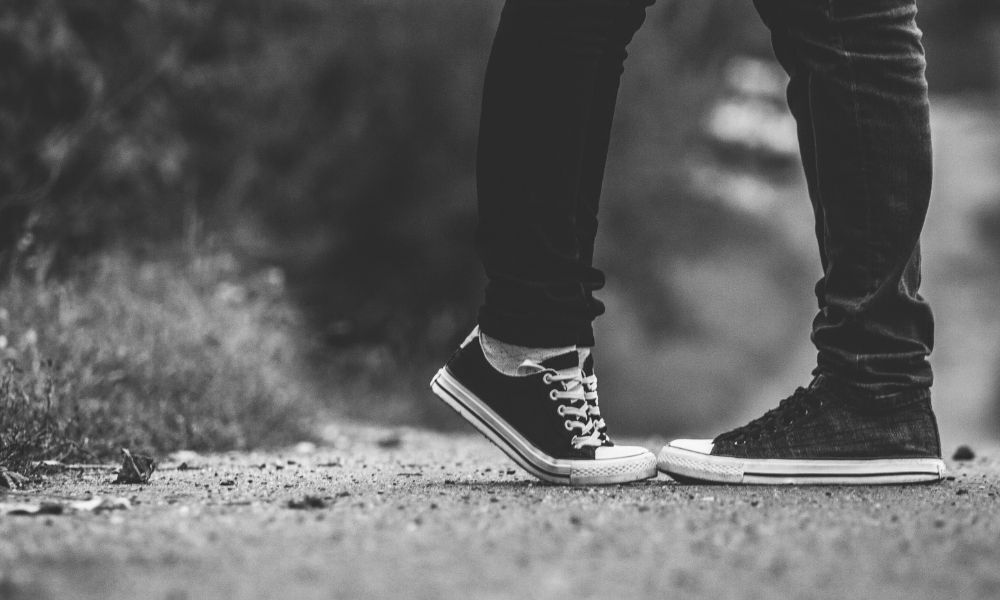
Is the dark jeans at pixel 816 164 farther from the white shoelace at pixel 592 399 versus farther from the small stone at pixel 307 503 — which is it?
the small stone at pixel 307 503

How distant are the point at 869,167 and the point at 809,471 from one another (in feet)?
1.73

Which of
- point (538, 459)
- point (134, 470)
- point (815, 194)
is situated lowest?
point (134, 470)

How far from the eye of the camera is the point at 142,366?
11.7 feet

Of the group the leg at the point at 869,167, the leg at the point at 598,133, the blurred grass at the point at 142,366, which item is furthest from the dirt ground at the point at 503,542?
the blurred grass at the point at 142,366

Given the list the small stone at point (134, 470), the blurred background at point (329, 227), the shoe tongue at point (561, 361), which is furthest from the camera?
the blurred background at point (329, 227)

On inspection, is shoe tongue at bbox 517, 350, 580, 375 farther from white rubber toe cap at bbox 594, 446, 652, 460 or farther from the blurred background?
the blurred background

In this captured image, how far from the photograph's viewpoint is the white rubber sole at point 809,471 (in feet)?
6.72

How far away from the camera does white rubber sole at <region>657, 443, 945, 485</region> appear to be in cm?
205

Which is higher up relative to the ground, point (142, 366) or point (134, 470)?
point (142, 366)

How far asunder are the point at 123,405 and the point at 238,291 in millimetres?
1812

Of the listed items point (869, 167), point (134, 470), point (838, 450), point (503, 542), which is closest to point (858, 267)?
point (869, 167)

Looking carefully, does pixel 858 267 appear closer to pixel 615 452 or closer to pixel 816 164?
pixel 816 164

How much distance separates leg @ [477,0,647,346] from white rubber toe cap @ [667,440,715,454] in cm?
31

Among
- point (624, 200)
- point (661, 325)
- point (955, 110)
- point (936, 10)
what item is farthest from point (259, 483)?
point (936, 10)
